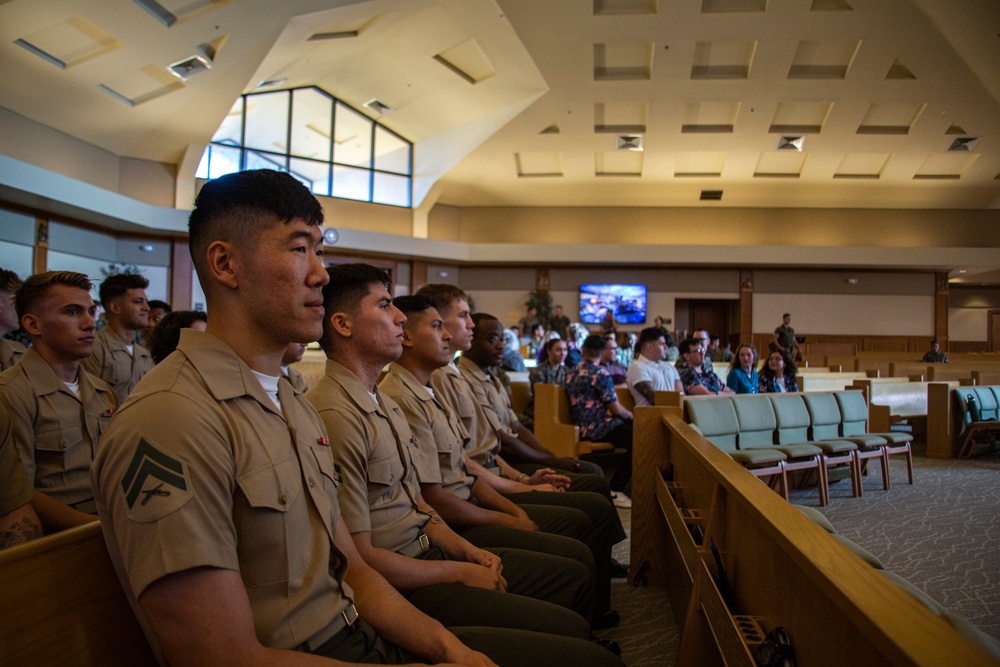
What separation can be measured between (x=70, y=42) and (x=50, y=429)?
25.6 ft

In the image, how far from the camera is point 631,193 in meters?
15.4

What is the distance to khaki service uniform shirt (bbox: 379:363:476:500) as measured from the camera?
2.20 metres

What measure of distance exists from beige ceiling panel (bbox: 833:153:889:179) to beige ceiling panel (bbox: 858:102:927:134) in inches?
→ 40.6

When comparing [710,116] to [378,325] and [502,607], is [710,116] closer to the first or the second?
[378,325]

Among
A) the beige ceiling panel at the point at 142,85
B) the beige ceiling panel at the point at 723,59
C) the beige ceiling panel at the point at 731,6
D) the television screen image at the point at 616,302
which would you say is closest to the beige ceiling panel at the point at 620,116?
the beige ceiling panel at the point at 723,59

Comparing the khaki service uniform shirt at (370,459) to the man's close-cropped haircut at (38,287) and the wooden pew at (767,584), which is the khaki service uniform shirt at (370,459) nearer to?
the wooden pew at (767,584)

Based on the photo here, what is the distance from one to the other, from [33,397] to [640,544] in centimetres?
258

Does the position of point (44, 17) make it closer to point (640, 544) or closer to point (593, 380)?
point (593, 380)

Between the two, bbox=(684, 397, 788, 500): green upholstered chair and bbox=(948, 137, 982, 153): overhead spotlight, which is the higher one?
bbox=(948, 137, 982, 153): overhead spotlight

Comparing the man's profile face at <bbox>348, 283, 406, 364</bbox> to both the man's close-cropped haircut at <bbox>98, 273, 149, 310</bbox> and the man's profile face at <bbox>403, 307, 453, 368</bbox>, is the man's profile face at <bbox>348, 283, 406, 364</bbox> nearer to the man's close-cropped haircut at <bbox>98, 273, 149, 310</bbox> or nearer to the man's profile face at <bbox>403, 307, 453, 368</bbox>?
the man's profile face at <bbox>403, 307, 453, 368</bbox>

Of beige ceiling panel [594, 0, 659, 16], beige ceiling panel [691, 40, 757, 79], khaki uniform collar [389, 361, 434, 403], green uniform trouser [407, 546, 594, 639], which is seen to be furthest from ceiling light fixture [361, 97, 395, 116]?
green uniform trouser [407, 546, 594, 639]

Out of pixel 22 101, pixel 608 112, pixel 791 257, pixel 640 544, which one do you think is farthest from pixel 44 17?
pixel 791 257

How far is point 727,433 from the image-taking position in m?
4.68

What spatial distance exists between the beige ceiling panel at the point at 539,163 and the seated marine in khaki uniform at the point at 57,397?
12.5m
